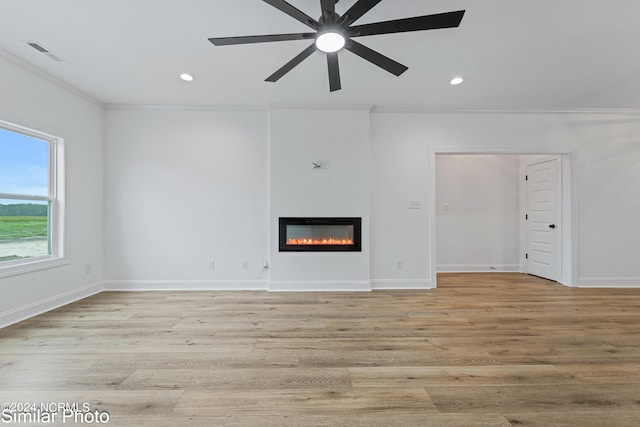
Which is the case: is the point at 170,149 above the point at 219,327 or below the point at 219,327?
above

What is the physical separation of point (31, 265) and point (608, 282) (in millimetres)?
7637

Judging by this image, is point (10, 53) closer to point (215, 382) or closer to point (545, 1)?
point (215, 382)

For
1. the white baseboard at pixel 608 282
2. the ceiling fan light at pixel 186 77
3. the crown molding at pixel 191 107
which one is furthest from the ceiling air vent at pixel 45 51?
the white baseboard at pixel 608 282

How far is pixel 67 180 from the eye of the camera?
11.3 feet

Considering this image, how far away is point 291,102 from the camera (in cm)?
386

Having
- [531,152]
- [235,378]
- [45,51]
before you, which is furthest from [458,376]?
[45,51]

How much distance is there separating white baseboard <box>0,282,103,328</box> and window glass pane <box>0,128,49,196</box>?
1239 millimetres

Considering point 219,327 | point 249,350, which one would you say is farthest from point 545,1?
point 219,327

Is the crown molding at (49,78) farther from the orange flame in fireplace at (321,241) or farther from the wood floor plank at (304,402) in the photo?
the wood floor plank at (304,402)

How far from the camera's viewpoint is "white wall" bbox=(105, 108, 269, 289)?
4016 millimetres

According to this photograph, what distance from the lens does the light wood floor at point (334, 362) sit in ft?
5.08

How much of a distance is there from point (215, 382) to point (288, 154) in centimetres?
296

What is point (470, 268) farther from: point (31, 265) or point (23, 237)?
point (23, 237)

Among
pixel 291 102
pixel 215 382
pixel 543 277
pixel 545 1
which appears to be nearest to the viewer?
pixel 215 382
